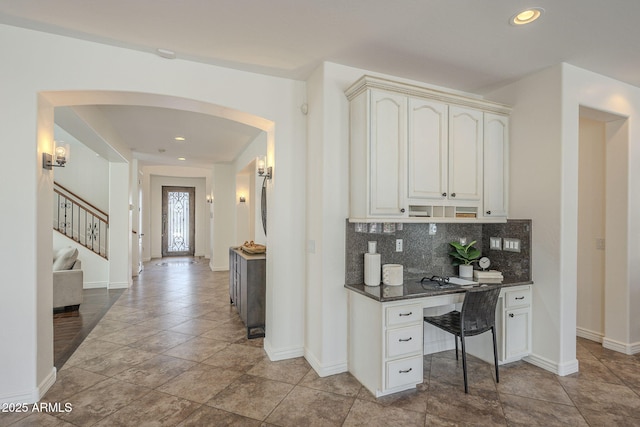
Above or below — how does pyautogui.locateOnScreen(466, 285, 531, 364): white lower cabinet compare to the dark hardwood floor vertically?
above

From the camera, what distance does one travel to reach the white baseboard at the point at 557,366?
2.92 meters

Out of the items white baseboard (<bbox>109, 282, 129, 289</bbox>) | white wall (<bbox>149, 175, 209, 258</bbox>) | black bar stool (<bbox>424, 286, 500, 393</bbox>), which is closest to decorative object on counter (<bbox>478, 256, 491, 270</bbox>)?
black bar stool (<bbox>424, 286, 500, 393</bbox>)

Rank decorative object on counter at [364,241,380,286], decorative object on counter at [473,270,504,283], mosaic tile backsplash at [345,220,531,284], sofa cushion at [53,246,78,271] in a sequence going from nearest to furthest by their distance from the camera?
decorative object on counter at [364,241,380,286]
mosaic tile backsplash at [345,220,531,284]
decorative object on counter at [473,270,504,283]
sofa cushion at [53,246,78,271]

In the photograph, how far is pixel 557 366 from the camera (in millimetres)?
2932

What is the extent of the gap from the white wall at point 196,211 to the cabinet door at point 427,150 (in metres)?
9.74

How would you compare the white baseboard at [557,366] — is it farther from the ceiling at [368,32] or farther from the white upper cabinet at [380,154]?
the ceiling at [368,32]

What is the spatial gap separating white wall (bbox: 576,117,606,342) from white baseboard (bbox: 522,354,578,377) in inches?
42.1

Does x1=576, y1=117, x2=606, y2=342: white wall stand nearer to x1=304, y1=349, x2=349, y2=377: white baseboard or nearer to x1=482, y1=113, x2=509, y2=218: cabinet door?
x1=482, y1=113, x2=509, y2=218: cabinet door

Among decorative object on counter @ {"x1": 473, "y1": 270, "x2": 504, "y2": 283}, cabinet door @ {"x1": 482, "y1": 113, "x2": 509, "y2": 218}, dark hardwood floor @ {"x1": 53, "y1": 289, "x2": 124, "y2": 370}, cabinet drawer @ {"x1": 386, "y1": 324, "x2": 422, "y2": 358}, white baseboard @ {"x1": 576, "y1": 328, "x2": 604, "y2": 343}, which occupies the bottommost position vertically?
dark hardwood floor @ {"x1": 53, "y1": 289, "x2": 124, "y2": 370}

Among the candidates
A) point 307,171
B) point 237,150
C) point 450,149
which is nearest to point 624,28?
point 450,149

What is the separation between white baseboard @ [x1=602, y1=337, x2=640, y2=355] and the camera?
338 cm

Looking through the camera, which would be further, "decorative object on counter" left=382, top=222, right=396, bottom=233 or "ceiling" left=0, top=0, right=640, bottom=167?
"decorative object on counter" left=382, top=222, right=396, bottom=233

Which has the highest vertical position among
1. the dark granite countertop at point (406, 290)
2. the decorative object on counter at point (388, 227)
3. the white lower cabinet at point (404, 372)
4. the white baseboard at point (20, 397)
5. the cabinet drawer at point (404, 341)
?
the decorative object on counter at point (388, 227)

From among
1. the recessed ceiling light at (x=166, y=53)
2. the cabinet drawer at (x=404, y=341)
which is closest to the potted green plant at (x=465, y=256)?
the cabinet drawer at (x=404, y=341)
